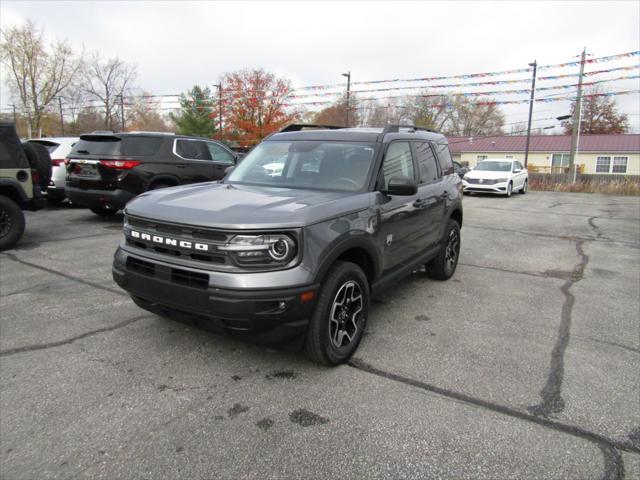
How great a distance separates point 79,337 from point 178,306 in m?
1.46

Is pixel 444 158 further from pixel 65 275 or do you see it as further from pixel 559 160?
pixel 559 160

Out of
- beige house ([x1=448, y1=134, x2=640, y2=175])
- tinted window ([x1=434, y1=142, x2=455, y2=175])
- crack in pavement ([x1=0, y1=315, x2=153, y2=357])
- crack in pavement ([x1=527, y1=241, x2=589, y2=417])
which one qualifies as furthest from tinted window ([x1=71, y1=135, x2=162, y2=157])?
beige house ([x1=448, y1=134, x2=640, y2=175])

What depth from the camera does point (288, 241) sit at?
2891 mm

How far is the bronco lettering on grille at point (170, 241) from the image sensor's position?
2.93 meters

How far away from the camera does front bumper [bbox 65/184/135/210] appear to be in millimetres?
8359

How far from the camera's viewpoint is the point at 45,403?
283 cm

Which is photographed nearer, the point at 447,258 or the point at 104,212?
the point at 447,258

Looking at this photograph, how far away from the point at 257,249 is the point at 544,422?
215 centimetres

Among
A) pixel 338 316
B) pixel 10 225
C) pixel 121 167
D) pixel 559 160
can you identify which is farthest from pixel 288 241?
pixel 559 160

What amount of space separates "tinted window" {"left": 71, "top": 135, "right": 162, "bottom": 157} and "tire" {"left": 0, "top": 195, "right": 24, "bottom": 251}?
209cm

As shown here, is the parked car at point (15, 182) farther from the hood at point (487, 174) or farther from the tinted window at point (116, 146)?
the hood at point (487, 174)

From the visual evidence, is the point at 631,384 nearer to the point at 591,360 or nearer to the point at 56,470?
the point at 591,360

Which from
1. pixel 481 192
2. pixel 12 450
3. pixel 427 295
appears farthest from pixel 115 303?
pixel 481 192

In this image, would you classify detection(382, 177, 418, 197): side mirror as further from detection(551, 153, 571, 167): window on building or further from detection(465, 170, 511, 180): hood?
detection(551, 153, 571, 167): window on building
